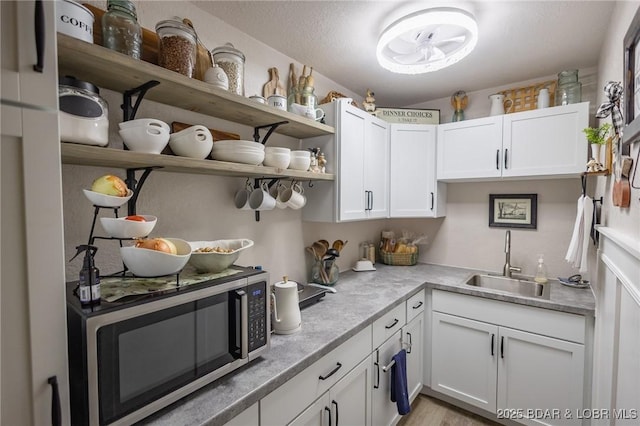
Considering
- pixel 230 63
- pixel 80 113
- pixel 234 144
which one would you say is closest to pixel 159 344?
pixel 80 113

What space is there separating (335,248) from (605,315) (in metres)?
1.47

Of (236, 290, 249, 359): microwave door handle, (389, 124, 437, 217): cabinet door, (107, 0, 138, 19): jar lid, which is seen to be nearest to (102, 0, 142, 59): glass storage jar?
(107, 0, 138, 19): jar lid

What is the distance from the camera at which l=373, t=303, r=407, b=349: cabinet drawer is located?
1621 millimetres

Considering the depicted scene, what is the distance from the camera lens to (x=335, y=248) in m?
2.16

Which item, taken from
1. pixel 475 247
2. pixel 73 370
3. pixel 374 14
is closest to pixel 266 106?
pixel 374 14

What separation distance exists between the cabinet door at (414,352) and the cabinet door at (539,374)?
495 mm

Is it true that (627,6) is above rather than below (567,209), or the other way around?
A: above

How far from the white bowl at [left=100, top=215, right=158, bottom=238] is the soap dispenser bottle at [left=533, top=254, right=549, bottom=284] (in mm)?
2495

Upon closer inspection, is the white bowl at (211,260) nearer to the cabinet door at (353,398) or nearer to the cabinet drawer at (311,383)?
the cabinet drawer at (311,383)

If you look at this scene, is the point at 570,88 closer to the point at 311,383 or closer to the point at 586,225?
the point at 586,225

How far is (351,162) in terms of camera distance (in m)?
1.95

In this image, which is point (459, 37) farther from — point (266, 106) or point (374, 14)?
point (266, 106)

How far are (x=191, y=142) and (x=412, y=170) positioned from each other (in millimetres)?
1840

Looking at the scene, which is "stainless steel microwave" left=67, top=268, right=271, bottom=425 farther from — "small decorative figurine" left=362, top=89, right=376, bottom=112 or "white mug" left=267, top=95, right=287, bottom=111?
"small decorative figurine" left=362, top=89, right=376, bottom=112
